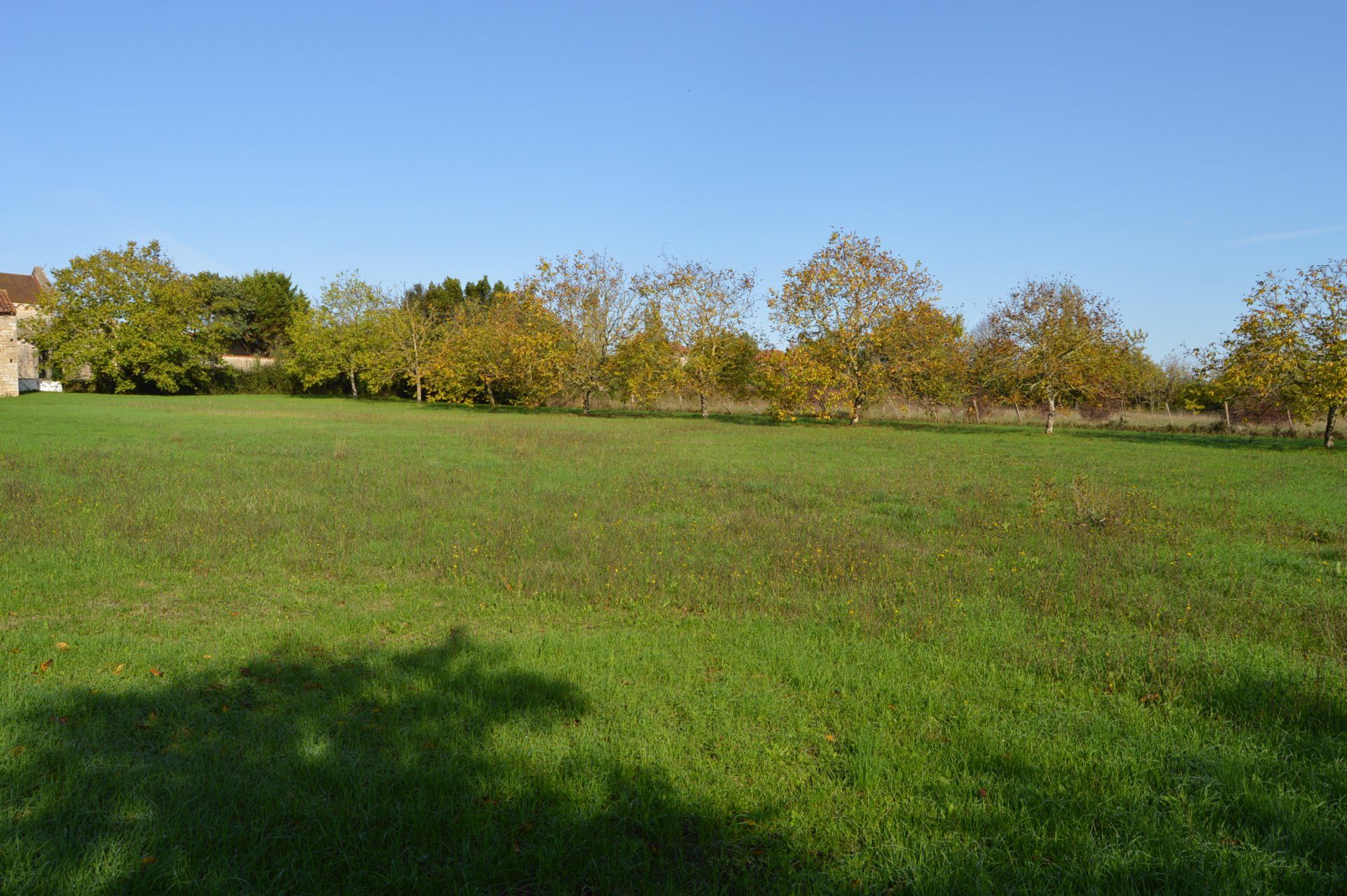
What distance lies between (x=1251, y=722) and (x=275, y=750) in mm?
5620

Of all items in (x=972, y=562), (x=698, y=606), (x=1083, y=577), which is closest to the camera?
(x=698, y=606)

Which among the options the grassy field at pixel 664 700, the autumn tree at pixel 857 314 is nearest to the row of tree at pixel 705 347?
the autumn tree at pixel 857 314

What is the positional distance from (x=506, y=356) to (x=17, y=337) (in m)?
35.4

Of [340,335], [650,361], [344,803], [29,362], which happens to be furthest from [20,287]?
[344,803]

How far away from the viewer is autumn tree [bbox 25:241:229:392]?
51.1 metres

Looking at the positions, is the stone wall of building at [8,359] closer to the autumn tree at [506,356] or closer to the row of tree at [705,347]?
the row of tree at [705,347]

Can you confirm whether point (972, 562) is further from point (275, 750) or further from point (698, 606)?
point (275, 750)

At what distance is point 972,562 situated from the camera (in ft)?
27.5

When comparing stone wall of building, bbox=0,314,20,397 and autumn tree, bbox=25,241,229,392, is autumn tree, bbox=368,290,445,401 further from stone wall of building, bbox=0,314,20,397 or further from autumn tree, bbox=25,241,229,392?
stone wall of building, bbox=0,314,20,397

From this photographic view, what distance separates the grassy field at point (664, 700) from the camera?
3084 mm

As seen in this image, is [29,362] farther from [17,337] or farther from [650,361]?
[650,361]

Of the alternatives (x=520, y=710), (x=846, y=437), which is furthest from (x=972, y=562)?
(x=846, y=437)

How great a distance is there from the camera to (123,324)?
173 feet

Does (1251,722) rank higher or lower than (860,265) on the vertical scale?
lower
